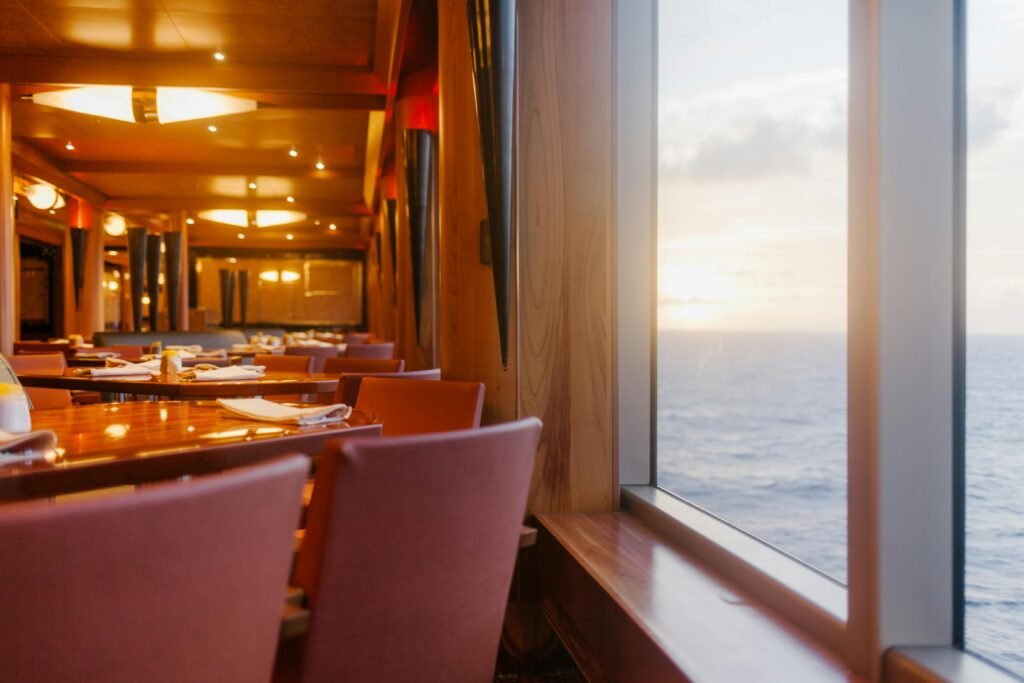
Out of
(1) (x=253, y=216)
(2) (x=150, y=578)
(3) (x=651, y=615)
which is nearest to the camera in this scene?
(2) (x=150, y=578)

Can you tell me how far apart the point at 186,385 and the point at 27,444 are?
154cm

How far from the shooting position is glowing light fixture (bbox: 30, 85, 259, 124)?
20.8ft

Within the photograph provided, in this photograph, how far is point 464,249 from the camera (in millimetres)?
2838

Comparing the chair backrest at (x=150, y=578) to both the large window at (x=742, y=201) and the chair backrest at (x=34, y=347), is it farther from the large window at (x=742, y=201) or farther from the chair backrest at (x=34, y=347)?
the chair backrest at (x=34, y=347)

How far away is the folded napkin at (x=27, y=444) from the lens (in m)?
1.30

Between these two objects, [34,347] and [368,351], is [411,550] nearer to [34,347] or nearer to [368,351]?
[368,351]

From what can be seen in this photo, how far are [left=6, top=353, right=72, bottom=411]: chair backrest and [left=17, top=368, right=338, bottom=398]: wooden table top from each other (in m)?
0.15

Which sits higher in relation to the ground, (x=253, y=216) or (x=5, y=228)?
(x=253, y=216)

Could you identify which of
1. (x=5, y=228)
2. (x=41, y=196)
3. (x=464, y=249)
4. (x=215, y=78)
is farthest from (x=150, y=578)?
(x=41, y=196)

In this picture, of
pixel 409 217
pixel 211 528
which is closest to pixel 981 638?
pixel 211 528

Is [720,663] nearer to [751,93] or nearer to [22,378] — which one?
[751,93]

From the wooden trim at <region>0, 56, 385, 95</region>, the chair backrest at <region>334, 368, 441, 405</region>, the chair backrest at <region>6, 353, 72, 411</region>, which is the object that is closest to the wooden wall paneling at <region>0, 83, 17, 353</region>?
the wooden trim at <region>0, 56, 385, 95</region>

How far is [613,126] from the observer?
2584mm

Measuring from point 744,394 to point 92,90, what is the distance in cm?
4044
